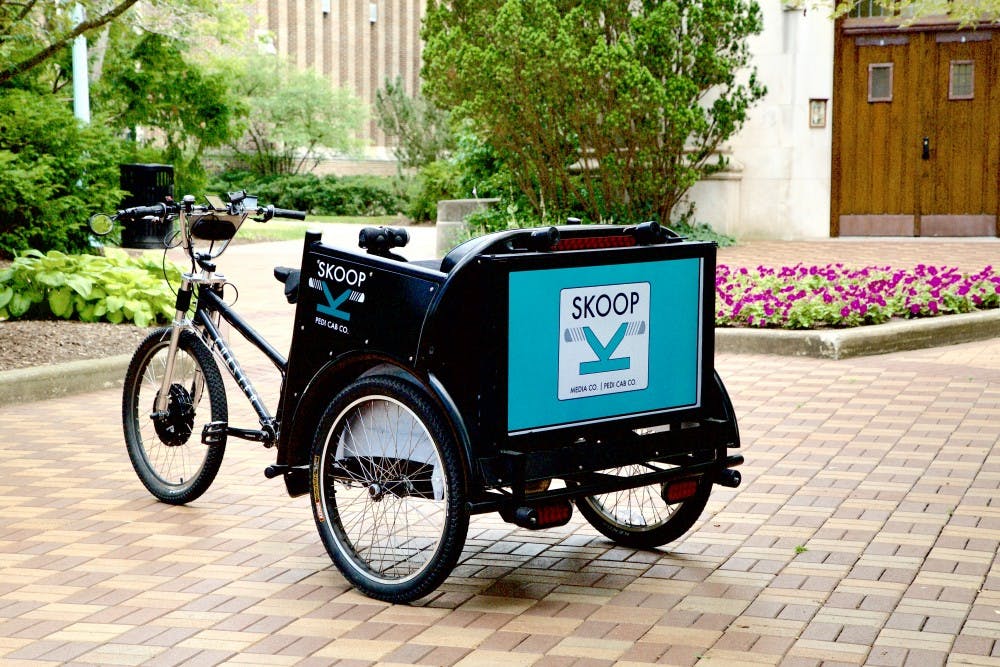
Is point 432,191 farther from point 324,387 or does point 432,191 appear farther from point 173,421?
point 324,387

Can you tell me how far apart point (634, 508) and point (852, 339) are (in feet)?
16.1

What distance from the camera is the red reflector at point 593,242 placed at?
176 inches

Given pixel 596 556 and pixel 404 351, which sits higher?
pixel 404 351

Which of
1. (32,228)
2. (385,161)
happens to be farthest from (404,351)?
(385,161)

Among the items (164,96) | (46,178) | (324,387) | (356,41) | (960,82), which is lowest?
(324,387)

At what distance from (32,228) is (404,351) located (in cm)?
1026

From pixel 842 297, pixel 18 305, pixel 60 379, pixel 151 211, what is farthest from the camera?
pixel 842 297

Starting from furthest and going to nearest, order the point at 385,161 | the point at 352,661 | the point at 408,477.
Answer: the point at 385,161
the point at 408,477
the point at 352,661

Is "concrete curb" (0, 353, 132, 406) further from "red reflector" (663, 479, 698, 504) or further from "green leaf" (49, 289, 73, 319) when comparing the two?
"red reflector" (663, 479, 698, 504)

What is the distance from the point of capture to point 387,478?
4555mm

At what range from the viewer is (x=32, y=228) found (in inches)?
534

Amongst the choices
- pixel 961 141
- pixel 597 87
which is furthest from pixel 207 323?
pixel 961 141

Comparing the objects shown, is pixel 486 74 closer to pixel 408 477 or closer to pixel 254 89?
pixel 408 477

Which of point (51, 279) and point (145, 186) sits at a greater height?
point (145, 186)
